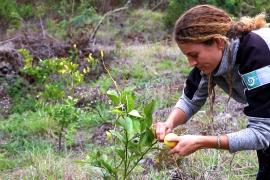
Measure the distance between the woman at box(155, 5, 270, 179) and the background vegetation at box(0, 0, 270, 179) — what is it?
1.05ft

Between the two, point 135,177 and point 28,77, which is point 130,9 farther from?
point 135,177

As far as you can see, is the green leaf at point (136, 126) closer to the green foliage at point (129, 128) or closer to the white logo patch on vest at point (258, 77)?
the green foliage at point (129, 128)

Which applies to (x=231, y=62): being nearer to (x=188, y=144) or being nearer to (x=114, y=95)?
(x=188, y=144)

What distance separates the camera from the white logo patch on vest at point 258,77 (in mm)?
2467

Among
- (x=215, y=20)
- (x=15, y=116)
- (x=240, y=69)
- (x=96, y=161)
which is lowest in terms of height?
(x=15, y=116)

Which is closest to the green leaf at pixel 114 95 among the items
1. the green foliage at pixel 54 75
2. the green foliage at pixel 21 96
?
the green foliage at pixel 54 75

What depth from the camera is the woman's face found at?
258 cm

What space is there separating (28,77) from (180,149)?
18.7ft

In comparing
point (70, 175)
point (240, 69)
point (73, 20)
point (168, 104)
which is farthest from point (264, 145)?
point (73, 20)

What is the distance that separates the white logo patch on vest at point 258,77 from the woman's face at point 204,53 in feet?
0.65

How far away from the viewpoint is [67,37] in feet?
36.1

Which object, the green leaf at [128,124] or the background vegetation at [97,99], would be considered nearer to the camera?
the green leaf at [128,124]

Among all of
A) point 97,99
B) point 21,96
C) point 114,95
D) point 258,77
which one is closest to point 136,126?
point 114,95

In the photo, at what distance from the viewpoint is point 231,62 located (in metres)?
2.64
